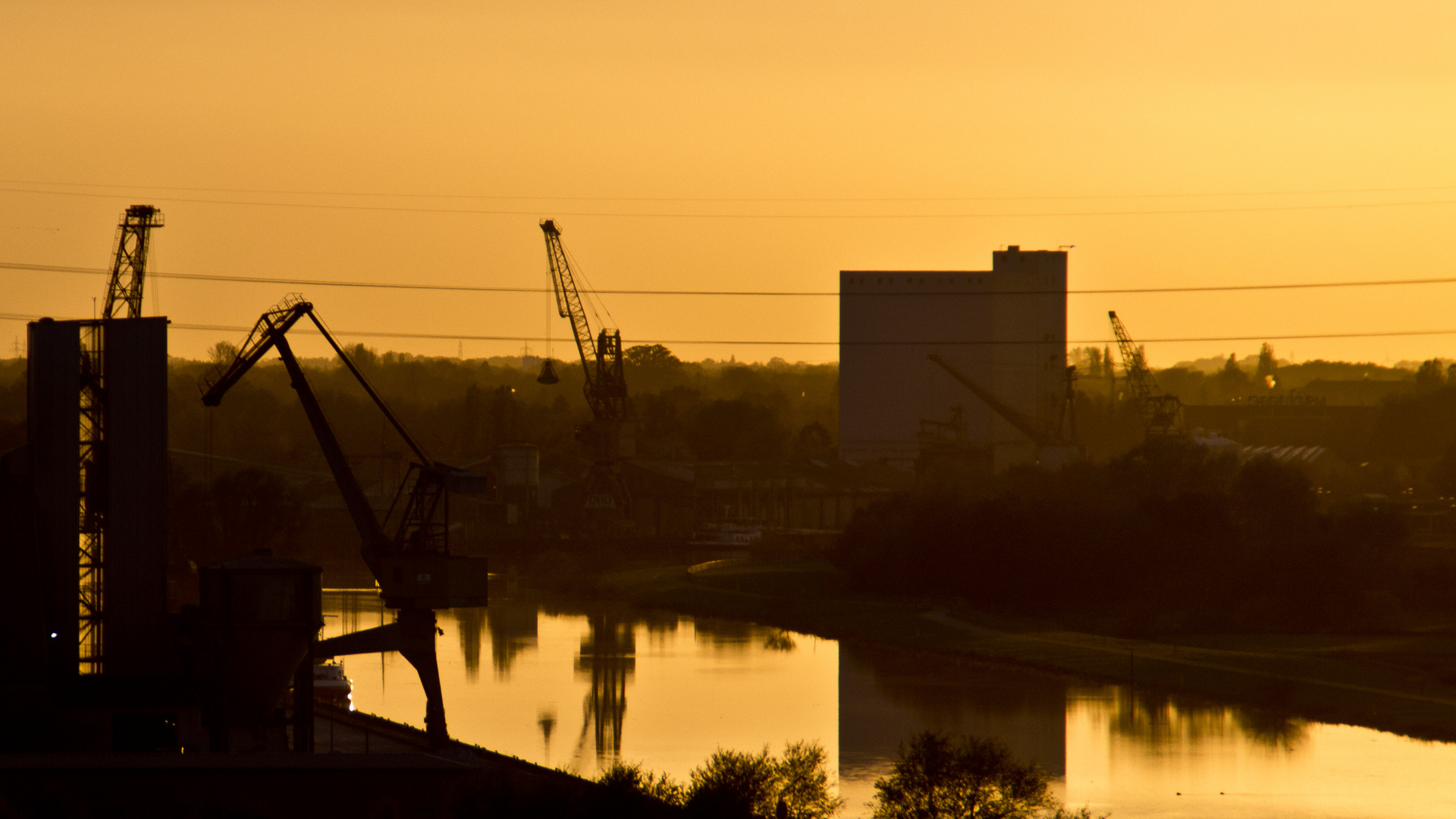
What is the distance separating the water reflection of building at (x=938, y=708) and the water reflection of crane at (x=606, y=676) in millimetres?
4465

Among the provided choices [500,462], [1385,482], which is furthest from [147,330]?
[1385,482]

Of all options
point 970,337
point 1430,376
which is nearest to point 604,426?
point 970,337

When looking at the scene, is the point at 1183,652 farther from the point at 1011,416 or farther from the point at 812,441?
the point at 812,441

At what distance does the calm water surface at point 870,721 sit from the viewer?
1141 inches

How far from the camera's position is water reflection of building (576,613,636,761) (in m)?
33.6

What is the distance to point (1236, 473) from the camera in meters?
64.4

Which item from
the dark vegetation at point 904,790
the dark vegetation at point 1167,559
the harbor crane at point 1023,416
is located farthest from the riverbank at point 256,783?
the harbor crane at point 1023,416

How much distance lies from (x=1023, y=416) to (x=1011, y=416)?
0.69m

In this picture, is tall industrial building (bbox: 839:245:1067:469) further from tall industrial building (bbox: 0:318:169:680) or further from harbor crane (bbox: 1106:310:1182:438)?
tall industrial building (bbox: 0:318:169:680)

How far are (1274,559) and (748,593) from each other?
58.6 feet

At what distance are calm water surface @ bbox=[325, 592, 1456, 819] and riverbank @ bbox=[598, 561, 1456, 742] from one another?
1119 millimetres

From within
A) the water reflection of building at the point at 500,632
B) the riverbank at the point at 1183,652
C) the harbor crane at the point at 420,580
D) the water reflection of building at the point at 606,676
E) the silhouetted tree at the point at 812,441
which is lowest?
the water reflection of building at the point at 606,676

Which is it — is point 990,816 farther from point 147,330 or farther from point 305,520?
point 305,520

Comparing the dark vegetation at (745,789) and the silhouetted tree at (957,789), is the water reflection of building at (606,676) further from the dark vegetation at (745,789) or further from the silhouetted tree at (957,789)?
the silhouetted tree at (957,789)
